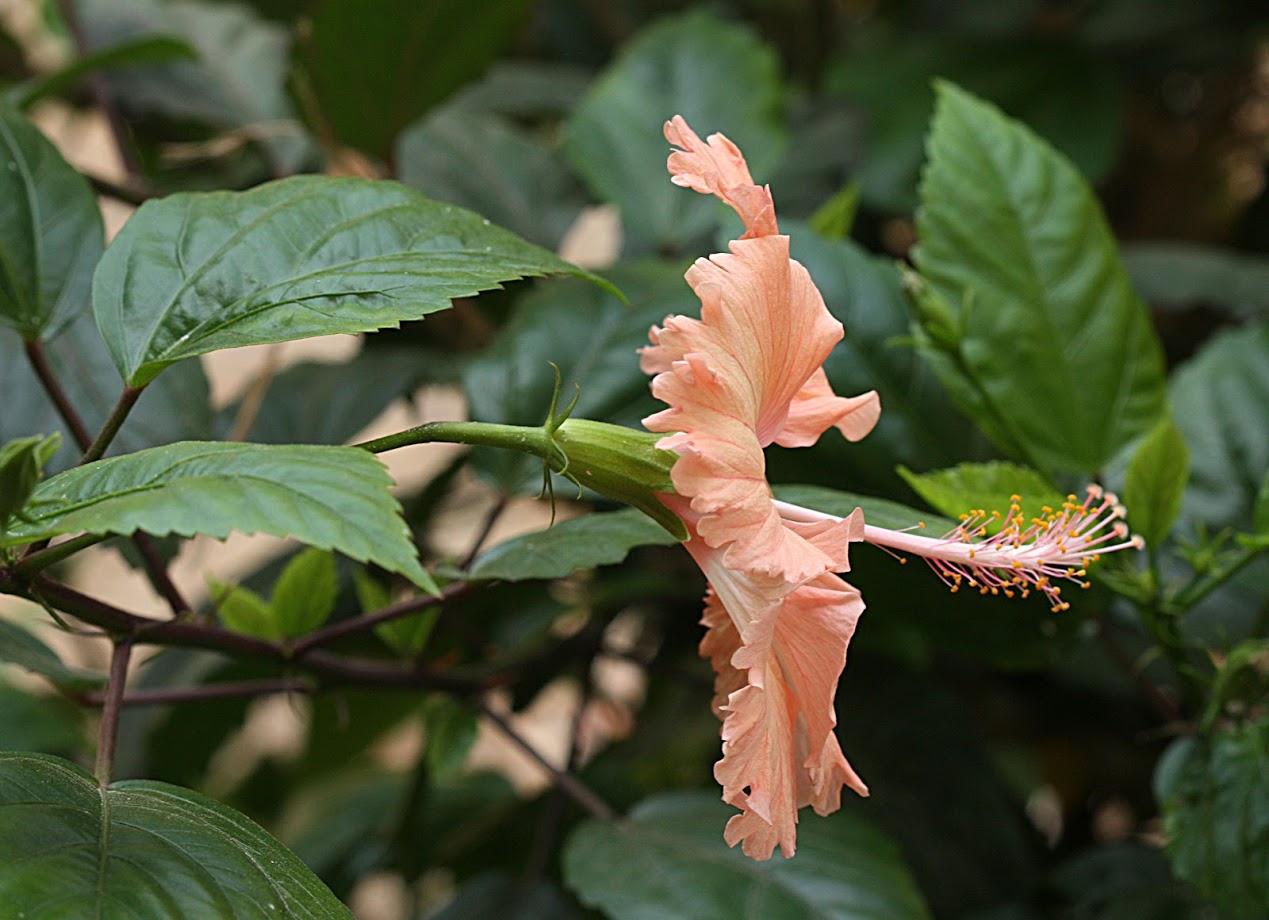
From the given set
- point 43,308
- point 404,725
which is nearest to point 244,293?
point 43,308

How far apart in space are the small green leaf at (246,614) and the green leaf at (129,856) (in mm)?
167

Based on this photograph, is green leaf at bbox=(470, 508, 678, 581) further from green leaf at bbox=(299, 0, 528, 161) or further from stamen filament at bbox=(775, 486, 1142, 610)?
green leaf at bbox=(299, 0, 528, 161)

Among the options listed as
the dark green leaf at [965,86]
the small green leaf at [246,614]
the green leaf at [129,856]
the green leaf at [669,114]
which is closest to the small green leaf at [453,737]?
the small green leaf at [246,614]

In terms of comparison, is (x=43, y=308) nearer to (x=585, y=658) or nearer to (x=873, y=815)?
(x=585, y=658)

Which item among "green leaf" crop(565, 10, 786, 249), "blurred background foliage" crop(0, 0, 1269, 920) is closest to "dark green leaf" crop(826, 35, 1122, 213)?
"blurred background foliage" crop(0, 0, 1269, 920)

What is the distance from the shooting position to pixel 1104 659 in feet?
3.12

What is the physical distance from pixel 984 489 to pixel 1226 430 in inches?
10.4

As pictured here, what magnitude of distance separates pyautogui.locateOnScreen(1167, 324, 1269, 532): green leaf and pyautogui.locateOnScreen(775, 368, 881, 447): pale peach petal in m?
0.31

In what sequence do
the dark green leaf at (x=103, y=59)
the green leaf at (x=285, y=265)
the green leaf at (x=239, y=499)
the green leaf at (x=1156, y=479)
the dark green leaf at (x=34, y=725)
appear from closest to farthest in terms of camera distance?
the green leaf at (x=239, y=499) → the green leaf at (x=285, y=265) → the green leaf at (x=1156, y=479) → the dark green leaf at (x=103, y=59) → the dark green leaf at (x=34, y=725)

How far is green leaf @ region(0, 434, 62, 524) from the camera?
0.38m

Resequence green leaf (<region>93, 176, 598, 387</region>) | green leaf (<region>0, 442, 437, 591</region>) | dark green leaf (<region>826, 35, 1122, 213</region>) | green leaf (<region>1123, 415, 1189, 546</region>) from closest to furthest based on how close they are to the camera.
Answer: green leaf (<region>0, 442, 437, 591</region>) → green leaf (<region>93, 176, 598, 387</region>) → green leaf (<region>1123, 415, 1189, 546</region>) → dark green leaf (<region>826, 35, 1122, 213</region>)

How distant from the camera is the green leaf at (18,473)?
0.38 metres

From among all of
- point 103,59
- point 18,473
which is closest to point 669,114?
point 103,59

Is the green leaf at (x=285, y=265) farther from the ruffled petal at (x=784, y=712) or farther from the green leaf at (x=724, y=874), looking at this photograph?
the green leaf at (x=724, y=874)
